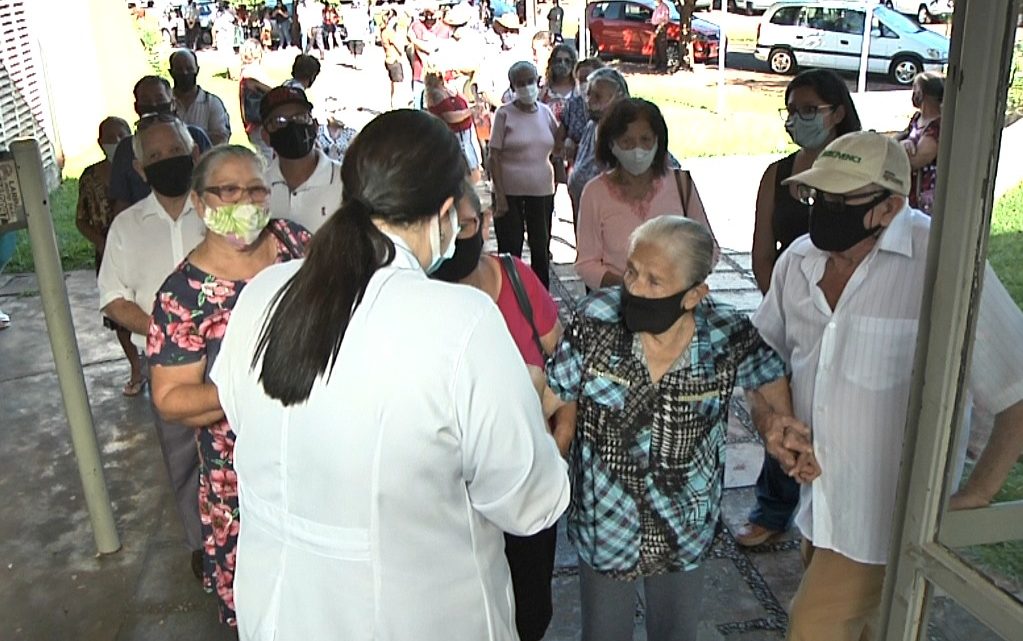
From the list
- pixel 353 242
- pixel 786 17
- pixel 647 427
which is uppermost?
pixel 353 242

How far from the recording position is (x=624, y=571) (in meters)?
2.47

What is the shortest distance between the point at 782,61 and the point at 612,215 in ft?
56.3

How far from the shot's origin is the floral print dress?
2592 millimetres

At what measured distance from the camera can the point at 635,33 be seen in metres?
21.2

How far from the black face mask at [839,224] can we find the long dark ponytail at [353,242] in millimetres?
1150

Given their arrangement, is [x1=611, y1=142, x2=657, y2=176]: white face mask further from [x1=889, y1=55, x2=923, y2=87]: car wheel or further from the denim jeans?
[x1=889, y1=55, x2=923, y2=87]: car wheel

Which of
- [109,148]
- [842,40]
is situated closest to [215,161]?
[109,148]

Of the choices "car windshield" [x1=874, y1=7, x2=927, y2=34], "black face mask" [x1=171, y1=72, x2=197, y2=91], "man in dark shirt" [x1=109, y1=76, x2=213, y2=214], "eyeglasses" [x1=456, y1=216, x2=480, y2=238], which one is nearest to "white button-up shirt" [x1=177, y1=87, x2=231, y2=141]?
"black face mask" [x1=171, y1=72, x2=197, y2=91]

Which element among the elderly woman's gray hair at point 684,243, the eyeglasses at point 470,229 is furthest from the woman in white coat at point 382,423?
the elderly woman's gray hair at point 684,243

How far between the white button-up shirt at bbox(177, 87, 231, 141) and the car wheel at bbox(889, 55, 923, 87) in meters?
14.7

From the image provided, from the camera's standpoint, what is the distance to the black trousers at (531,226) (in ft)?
20.5

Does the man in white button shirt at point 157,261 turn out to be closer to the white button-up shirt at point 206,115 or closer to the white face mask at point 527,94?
the white face mask at point 527,94

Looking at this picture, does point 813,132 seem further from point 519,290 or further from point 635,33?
point 635,33

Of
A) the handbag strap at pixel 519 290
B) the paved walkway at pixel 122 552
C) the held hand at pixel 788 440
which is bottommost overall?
the paved walkway at pixel 122 552
